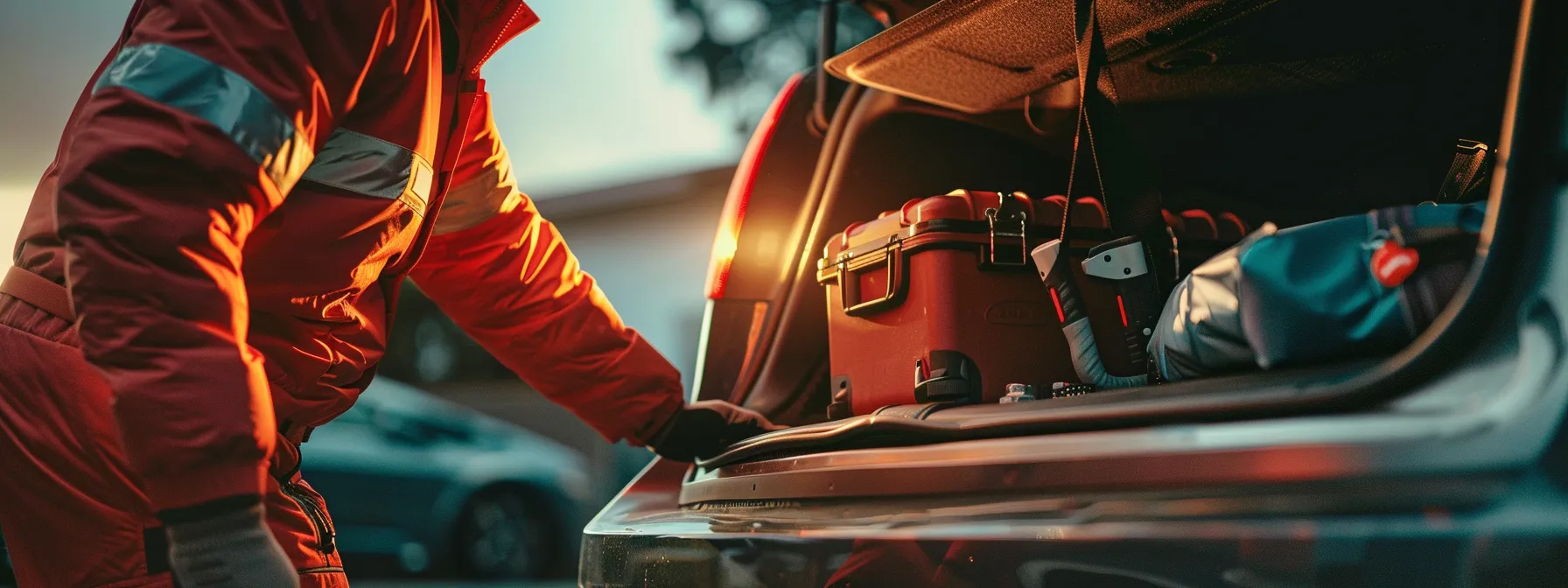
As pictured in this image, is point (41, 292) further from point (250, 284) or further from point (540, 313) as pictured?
point (540, 313)

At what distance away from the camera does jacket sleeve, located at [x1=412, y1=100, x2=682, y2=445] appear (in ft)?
7.00

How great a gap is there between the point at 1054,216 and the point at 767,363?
65cm

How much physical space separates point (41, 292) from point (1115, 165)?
60.0 inches

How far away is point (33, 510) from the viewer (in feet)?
5.18

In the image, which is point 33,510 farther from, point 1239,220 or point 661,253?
point 661,253

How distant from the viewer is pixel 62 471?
1567mm

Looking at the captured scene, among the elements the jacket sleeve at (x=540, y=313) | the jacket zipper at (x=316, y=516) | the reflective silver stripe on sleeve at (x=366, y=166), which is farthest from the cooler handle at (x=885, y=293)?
the jacket zipper at (x=316, y=516)

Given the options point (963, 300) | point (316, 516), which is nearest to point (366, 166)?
point (316, 516)

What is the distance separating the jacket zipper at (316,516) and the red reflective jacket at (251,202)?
11 centimetres

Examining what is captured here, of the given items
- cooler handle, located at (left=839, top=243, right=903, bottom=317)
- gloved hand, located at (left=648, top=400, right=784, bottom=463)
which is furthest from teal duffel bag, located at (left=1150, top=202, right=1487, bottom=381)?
gloved hand, located at (left=648, top=400, right=784, bottom=463)

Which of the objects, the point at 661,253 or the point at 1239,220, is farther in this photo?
the point at 661,253

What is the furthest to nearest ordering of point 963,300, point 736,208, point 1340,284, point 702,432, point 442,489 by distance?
point 442,489
point 736,208
point 702,432
point 963,300
point 1340,284

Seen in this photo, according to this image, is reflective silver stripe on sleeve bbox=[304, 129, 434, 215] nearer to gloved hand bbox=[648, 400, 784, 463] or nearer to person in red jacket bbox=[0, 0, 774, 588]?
person in red jacket bbox=[0, 0, 774, 588]

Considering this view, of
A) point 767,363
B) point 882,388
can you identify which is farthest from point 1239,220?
point 767,363
